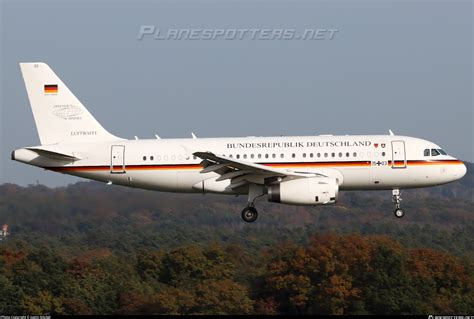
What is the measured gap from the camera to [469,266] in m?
87.2

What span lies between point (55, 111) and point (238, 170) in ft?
34.7

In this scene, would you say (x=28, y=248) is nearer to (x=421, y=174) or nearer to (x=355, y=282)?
(x=355, y=282)

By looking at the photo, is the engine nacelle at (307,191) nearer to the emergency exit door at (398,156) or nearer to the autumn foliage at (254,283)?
the emergency exit door at (398,156)

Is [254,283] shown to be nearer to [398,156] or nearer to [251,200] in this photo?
[251,200]

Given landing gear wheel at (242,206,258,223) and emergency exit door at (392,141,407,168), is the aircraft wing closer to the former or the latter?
landing gear wheel at (242,206,258,223)

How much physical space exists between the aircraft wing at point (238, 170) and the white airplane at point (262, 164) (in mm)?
46

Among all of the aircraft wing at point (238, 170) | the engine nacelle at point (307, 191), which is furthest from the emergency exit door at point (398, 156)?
the aircraft wing at point (238, 170)

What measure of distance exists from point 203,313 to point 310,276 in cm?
1375

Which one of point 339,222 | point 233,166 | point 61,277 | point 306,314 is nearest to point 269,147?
point 233,166

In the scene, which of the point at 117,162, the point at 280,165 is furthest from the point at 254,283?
the point at 280,165

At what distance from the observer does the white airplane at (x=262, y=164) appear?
47.2 metres

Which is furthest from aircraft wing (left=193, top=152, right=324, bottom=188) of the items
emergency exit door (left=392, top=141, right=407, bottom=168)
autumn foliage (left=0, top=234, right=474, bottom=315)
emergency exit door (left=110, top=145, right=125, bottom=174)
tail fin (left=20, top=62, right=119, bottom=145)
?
autumn foliage (left=0, top=234, right=474, bottom=315)

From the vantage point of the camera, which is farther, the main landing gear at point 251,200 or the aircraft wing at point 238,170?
the main landing gear at point 251,200

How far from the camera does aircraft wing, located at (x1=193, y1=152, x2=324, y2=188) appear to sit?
4569 cm
